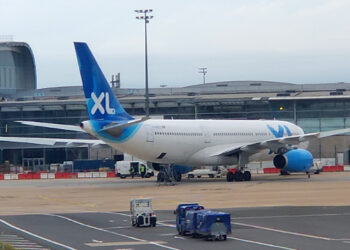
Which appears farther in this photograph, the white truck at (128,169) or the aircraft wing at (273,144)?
the white truck at (128,169)

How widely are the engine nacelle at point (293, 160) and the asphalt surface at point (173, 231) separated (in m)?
22.6

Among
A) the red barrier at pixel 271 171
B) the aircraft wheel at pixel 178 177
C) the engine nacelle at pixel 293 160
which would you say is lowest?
the aircraft wheel at pixel 178 177

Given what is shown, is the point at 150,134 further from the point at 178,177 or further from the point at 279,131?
the point at 279,131

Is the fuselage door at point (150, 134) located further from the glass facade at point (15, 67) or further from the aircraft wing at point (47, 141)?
the glass facade at point (15, 67)

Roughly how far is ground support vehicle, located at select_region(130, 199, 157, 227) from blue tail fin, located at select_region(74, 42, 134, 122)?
20.8m

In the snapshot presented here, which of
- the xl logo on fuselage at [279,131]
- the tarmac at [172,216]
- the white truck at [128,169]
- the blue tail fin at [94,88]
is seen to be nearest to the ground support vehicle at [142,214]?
the tarmac at [172,216]

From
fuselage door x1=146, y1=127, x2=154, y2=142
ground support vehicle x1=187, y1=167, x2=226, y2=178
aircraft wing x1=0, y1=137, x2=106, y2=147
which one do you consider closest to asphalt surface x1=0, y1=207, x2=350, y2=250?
fuselage door x1=146, y1=127, x2=154, y2=142

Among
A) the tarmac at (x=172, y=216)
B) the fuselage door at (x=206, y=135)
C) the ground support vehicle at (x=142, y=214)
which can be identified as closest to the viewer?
the tarmac at (x=172, y=216)

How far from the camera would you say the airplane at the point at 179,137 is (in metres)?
46.2

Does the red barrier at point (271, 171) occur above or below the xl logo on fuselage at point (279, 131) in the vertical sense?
below

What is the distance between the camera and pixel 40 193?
46250mm

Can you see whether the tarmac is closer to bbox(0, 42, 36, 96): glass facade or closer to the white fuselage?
the white fuselage

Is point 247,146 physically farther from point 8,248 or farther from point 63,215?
point 8,248

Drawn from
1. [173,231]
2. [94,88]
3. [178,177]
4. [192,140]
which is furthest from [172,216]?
[178,177]
